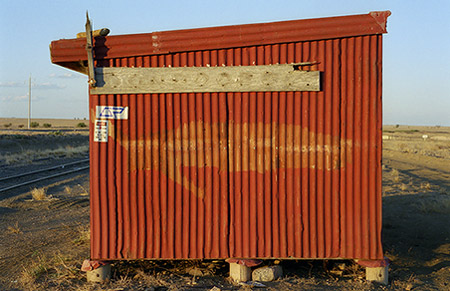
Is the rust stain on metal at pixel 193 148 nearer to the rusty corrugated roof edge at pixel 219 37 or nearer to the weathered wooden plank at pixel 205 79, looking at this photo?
the weathered wooden plank at pixel 205 79

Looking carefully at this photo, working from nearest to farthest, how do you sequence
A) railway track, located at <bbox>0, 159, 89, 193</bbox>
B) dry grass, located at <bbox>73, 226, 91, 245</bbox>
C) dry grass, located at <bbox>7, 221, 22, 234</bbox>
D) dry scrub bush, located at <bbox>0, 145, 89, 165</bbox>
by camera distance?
dry grass, located at <bbox>73, 226, 91, 245</bbox>, dry grass, located at <bbox>7, 221, 22, 234</bbox>, railway track, located at <bbox>0, 159, 89, 193</bbox>, dry scrub bush, located at <bbox>0, 145, 89, 165</bbox>

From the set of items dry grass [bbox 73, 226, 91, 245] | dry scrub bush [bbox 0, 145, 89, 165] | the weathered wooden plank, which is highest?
the weathered wooden plank

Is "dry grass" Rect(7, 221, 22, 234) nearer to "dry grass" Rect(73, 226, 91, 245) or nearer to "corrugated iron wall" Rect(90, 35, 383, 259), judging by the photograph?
"dry grass" Rect(73, 226, 91, 245)

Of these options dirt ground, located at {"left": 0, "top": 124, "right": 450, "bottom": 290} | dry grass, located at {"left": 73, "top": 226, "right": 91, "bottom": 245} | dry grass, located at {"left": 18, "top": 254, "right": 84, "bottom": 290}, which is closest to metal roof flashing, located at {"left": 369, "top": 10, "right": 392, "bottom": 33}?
dirt ground, located at {"left": 0, "top": 124, "right": 450, "bottom": 290}

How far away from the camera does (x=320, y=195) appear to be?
612 centimetres

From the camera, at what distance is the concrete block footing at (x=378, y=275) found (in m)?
6.08

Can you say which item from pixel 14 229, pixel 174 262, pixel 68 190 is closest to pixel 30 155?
pixel 68 190

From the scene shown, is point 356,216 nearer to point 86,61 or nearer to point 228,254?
point 228,254

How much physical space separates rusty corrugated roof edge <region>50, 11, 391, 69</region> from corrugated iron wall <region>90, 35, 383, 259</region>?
117mm

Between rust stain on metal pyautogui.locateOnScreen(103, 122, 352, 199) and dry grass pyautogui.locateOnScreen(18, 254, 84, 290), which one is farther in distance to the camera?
rust stain on metal pyautogui.locateOnScreen(103, 122, 352, 199)

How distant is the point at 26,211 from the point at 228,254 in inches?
302

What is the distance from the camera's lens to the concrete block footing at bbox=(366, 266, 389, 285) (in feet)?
20.0

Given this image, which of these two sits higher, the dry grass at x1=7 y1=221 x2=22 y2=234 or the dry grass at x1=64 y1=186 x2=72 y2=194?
the dry grass at x1=64 y1=186 x2=72 y2=194

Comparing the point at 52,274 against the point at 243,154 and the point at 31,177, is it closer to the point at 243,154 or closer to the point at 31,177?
the point at 243,154
